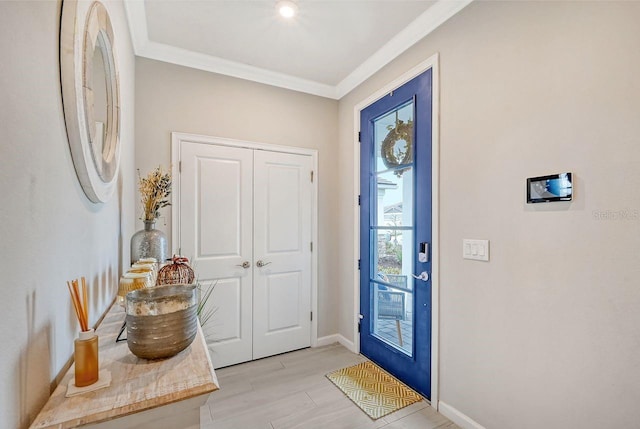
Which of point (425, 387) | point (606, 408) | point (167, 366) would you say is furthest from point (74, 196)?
point (425, 387)

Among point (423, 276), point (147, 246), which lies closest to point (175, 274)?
point (147, 246)

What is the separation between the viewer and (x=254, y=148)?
2752 millimetres

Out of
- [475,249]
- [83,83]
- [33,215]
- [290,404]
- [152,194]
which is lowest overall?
[290,404]

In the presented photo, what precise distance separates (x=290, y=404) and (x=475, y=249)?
1640 millimetres

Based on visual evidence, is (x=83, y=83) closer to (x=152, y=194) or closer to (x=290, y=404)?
(x=152, y=194)

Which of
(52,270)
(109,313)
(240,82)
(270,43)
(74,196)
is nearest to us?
(52,270)

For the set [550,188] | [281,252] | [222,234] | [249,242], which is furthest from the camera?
[281,252]

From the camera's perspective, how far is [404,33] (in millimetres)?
2203

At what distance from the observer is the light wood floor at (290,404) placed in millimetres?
1896

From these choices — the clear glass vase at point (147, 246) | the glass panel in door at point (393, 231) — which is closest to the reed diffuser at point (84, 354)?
the clear glass vase at point (147, 246)

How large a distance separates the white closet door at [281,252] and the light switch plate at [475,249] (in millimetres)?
1565

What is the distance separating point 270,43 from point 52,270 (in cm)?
222

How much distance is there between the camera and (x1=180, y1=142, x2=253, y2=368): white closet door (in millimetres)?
2514

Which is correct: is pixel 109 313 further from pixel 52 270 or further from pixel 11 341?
pixel 11 341
